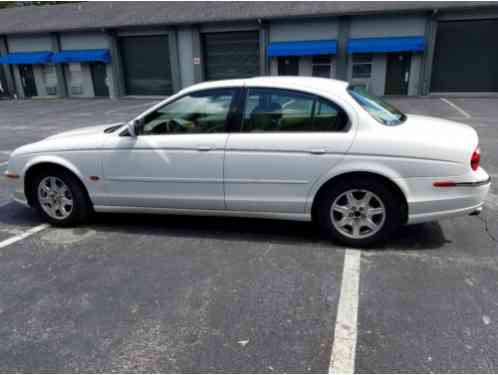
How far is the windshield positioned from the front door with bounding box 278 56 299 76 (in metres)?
17.3

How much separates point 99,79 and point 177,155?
23233 mm

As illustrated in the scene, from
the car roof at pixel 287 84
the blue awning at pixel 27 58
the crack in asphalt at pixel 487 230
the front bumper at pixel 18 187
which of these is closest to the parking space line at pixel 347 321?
the crack in asphalt at pixel 487 230

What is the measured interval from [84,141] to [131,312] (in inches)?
85.9

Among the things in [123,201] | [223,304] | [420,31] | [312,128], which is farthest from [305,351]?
[420,31]

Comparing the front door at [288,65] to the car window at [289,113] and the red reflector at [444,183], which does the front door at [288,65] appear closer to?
the car window at [289,113]

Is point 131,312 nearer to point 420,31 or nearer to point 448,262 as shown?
point 448,262

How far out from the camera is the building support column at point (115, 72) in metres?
23.2

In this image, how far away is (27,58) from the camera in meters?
24.8

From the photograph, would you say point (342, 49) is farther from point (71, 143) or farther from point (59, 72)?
point (71, 143)

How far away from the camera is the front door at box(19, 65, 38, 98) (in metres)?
26.1

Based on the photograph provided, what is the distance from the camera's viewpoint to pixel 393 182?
3557 millimetres

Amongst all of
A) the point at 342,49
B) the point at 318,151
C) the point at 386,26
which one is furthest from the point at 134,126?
the point at 386,26

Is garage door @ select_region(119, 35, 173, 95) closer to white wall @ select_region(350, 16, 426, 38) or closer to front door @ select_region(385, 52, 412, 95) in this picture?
white wall @ select_region(350, 16, 426, 38)

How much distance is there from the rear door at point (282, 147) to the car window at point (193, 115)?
0.23m
